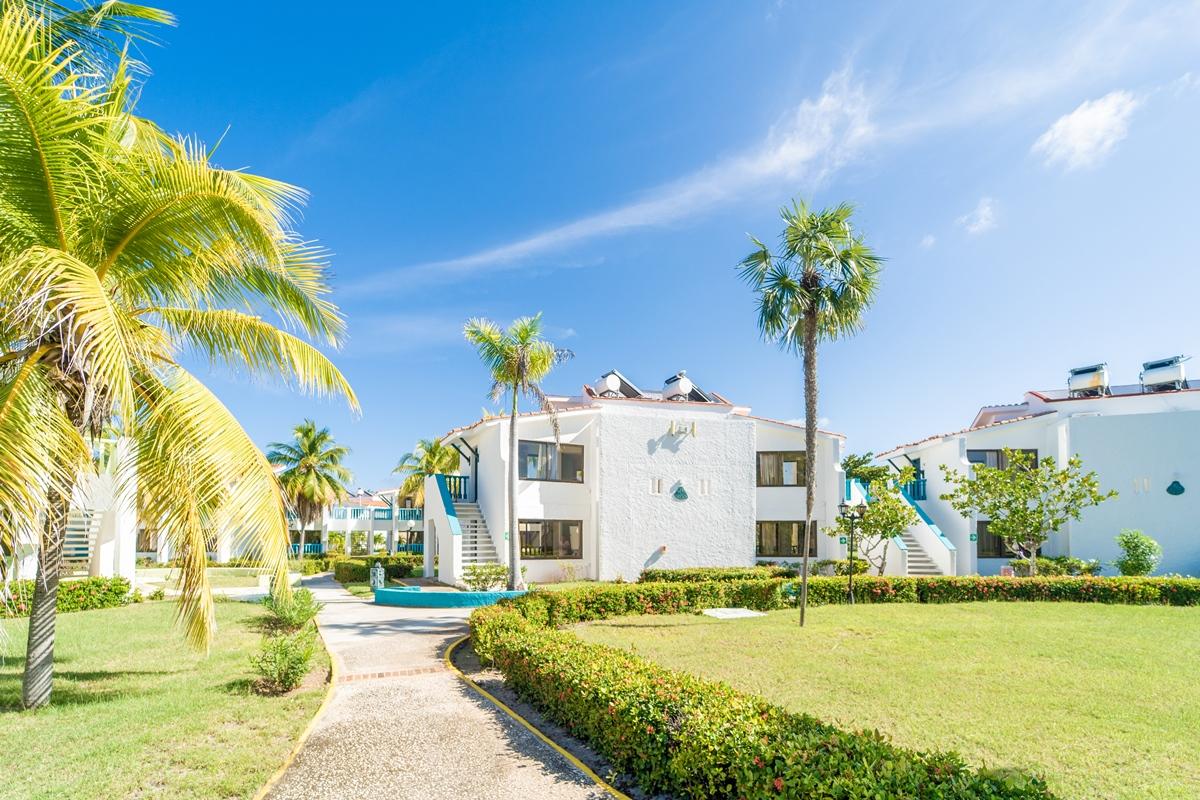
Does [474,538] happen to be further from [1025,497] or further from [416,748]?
[1025,497]

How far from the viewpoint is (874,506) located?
21312 mm

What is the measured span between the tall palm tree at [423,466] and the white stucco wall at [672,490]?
20.6m

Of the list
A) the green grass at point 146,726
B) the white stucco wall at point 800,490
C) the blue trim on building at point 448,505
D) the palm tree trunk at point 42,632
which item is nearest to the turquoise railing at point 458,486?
the blue trim on building at point 448,505

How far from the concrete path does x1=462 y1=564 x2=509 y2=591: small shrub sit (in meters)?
9.41

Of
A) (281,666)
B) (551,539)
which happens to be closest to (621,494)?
(551,539)

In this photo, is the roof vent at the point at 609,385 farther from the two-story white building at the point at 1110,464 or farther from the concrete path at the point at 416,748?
the concrete path at the point at 416,748

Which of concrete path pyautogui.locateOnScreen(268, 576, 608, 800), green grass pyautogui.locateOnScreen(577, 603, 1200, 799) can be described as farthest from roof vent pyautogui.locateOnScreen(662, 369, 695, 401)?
concrete path pyautogui.locateOnScreen(268, 576, 608, 800)

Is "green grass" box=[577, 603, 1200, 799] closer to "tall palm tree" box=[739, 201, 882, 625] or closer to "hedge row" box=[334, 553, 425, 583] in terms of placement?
"tall palm tree" box=[739, 201, 882, 625]

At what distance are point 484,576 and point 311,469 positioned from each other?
25.3 meters

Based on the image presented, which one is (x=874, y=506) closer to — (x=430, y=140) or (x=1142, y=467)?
(x=1142, y=467)

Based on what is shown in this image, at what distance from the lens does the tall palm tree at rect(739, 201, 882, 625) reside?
16.2m

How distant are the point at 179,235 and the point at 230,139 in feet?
4.99

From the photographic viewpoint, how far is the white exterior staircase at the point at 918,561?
25312 millimetres

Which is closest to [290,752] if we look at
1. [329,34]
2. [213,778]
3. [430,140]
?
[213,778]
